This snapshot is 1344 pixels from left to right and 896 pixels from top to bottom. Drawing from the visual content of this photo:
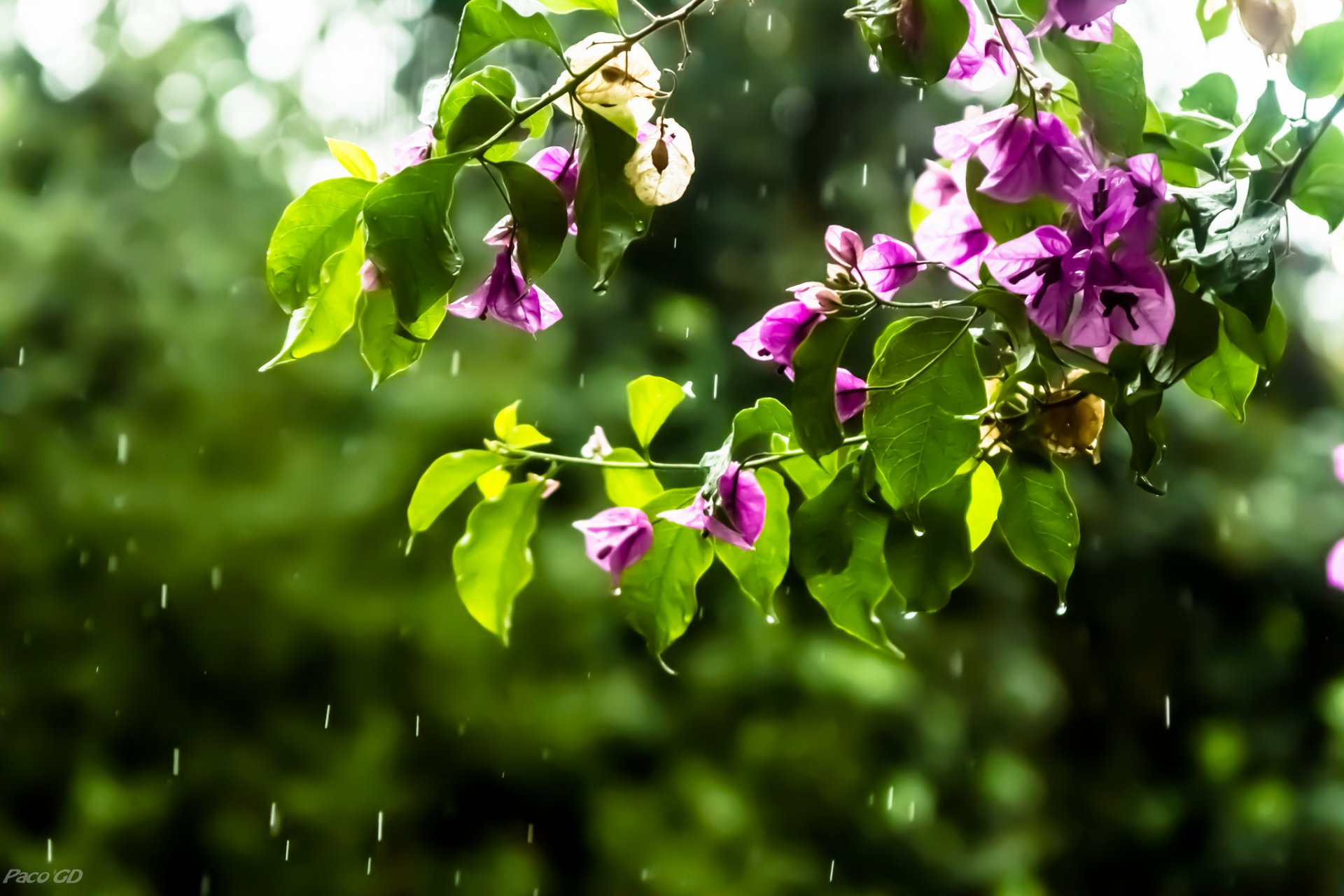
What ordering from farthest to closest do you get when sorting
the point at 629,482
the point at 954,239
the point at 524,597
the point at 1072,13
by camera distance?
→ the point at 524,597 → the point at 629,482 → the point at 954,239 → the point at 1072,13

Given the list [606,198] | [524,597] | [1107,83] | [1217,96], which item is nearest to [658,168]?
[606,198]

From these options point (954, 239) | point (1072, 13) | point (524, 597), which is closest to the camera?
point (1072, 13)

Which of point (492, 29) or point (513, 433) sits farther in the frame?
point (513, 433)

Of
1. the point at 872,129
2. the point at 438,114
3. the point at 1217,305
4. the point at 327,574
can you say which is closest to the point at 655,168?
the point at 438,114

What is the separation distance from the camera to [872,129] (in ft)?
3.99

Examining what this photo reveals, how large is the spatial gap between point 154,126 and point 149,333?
0.22 m

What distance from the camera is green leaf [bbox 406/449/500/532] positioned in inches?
17.0

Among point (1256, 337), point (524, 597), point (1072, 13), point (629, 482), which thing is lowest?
point (524, 597)

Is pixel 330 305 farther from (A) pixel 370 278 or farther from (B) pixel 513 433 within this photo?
(B) pixel 513 433

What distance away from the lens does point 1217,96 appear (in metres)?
0.41

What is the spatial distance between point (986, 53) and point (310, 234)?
210mm

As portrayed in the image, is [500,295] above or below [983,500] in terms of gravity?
above

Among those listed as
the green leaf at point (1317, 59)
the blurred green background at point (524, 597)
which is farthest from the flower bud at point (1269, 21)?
the blurred green background at point (524, 597)

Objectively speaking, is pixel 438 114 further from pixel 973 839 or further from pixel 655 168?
pixel 973 839
